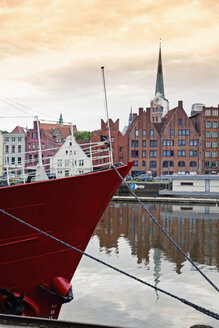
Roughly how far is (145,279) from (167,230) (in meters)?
12.8

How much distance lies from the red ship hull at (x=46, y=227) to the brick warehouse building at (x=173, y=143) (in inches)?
2672

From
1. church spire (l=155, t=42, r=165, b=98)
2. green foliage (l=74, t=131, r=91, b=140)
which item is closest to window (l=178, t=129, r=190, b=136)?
green foliage (l=74, t=131, r=91, b=140)

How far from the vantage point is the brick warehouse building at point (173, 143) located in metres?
77.3

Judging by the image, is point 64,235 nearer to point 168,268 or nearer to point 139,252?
point 168,268

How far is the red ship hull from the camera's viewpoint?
9.54 meters

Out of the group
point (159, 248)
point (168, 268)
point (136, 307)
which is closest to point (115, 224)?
point (159, 248)

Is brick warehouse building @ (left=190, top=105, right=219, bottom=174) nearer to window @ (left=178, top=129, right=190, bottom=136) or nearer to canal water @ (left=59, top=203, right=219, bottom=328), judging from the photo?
window @ (left=178, top=129, right=190, bottom=136)

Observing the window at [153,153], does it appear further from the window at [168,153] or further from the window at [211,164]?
the window at [211,164]

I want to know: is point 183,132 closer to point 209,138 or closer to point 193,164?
point 209,138

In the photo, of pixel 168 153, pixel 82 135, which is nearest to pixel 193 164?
pixel 168 153

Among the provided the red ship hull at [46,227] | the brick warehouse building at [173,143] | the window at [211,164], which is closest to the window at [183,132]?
the brick warehouse building at [173,143]

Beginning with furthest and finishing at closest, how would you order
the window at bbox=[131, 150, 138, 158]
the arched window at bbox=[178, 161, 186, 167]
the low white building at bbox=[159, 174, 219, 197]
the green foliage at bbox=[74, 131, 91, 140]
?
the green foliage at bbox=[74, 131, 91, 140] < the window at bbox=[131, 150, 138, 158] < the arched window at bbox=[178, 161, 186, 167] < the low white building at bbox=[159, 174, 219, 197]

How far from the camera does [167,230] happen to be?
1057 inches

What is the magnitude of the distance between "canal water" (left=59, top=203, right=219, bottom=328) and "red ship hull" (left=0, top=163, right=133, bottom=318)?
1.48 m
